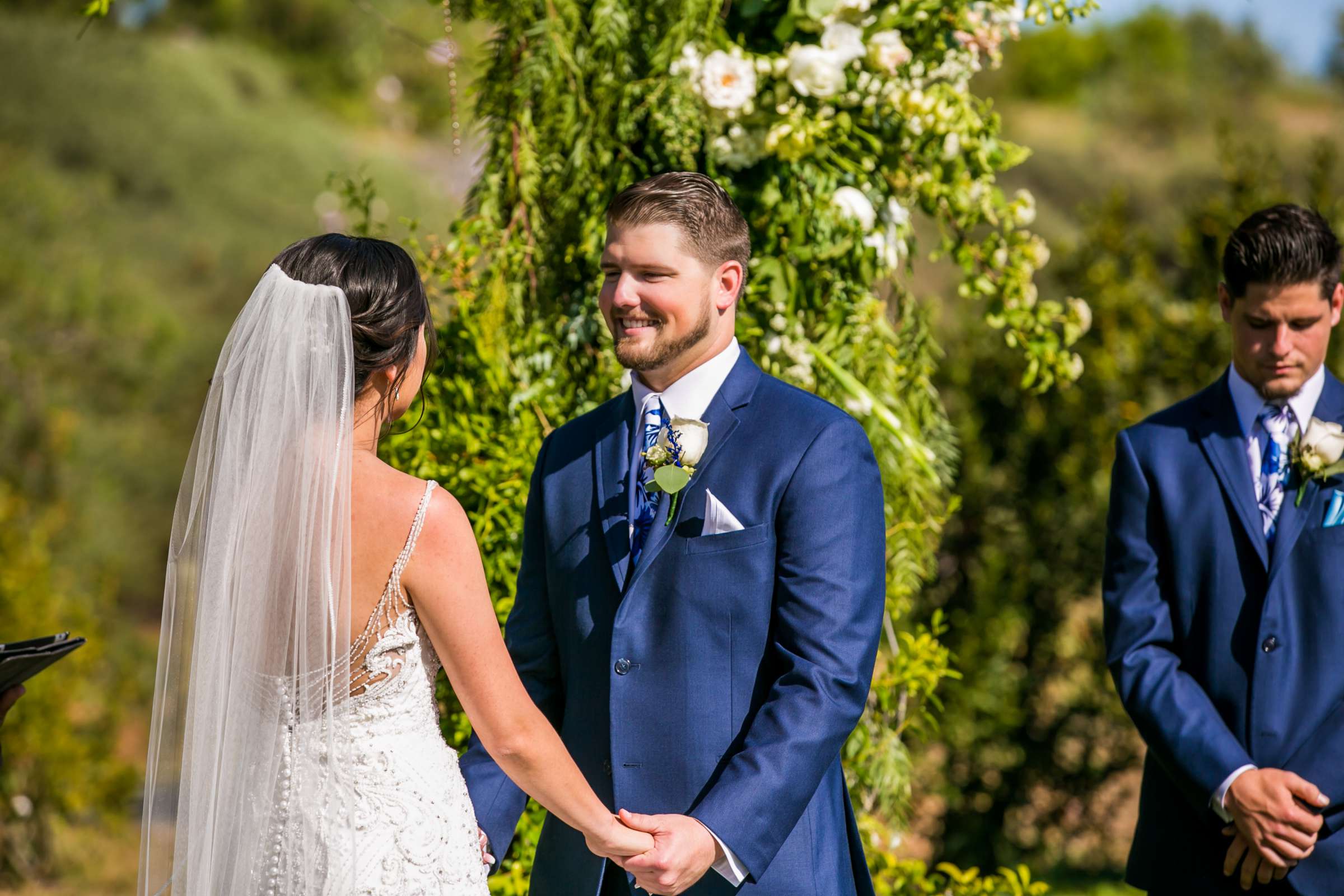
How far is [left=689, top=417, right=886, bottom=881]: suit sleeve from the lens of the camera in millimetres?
2107

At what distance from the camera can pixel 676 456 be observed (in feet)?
7.56

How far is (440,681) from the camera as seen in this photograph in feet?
10.4

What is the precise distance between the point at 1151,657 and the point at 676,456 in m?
1.22

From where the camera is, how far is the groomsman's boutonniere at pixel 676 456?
7.46ft

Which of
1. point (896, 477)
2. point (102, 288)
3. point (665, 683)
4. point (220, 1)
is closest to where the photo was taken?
point (665, 683)

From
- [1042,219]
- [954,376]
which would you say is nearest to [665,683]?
[954,376]

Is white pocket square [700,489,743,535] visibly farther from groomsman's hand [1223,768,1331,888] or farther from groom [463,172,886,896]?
groomsman's hand [1223,768,1331,888]

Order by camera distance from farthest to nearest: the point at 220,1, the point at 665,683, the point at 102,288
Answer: the point at 220,1 < the point at 102,288 < the point at 665,683

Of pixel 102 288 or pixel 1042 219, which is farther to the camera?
pixel 1042 219

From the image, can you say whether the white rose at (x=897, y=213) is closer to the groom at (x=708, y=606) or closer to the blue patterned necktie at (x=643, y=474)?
the groom at (x=708, y=606)

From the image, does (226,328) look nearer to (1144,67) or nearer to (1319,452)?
(1319,452)

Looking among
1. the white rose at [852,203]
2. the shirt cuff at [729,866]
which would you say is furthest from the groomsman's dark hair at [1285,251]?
the shirt cuff at [729,866]

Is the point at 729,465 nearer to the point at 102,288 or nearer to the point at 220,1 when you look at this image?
the point at 102,288

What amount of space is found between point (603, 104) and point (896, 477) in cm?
124
